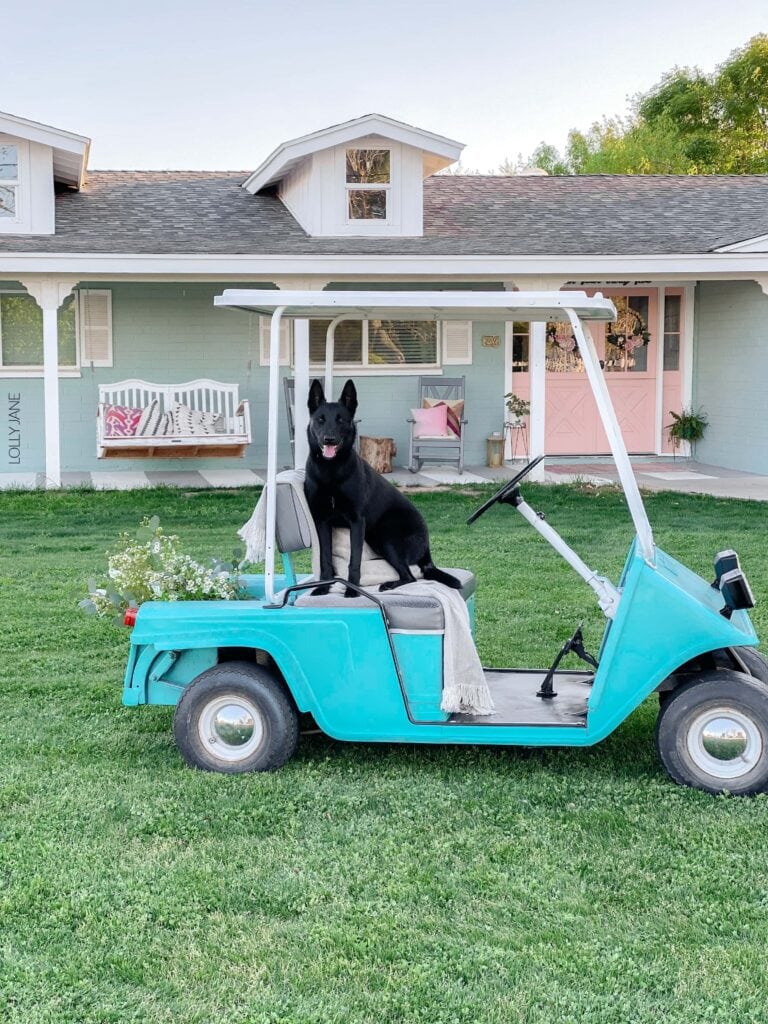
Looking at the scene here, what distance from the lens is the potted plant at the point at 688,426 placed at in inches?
665

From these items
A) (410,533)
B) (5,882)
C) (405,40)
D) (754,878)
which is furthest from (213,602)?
(405,40)

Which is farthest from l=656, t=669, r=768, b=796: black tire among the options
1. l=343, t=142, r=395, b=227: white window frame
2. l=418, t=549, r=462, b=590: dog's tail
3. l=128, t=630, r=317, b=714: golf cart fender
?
l=343, t=142, r=395, b=227: white window frame

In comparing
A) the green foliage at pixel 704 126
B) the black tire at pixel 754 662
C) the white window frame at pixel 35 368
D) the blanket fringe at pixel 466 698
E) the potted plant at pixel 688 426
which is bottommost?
the blanket fringe at pixel 466 698

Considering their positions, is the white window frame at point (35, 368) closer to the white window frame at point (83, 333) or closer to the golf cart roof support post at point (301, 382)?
the white window frame at point (83, 333)

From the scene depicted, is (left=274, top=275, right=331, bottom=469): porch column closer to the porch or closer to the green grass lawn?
the porch

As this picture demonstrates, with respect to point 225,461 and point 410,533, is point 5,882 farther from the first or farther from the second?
point 225,461

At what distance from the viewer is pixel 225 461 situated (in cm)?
1597

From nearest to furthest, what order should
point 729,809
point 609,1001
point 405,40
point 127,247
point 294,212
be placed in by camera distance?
point 609,1001 → point 729,809 → point 127,247 → point 294,212 → point 405,40

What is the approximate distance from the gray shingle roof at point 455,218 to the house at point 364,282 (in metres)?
0.05

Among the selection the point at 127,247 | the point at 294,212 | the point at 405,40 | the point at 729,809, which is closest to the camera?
the point at 729,809

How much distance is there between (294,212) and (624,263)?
428cm

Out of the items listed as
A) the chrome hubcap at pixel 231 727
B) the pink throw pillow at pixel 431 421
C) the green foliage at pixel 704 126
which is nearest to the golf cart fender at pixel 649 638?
the chrome hubcap at pixel 231 727

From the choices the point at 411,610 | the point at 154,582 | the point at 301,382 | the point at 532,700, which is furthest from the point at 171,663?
the point at 301,382

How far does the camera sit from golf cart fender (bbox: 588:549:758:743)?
4.44 m
